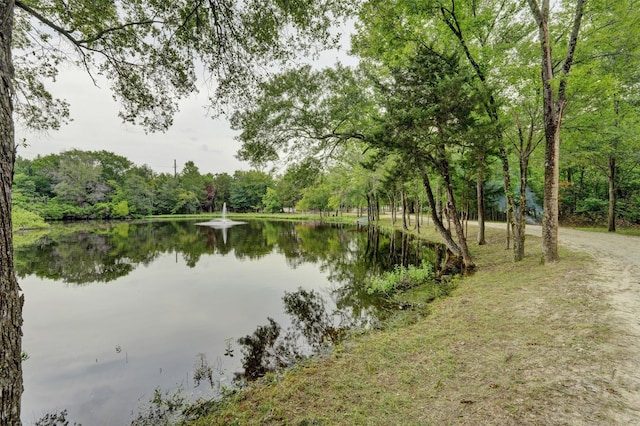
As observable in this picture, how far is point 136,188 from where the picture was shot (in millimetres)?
54156

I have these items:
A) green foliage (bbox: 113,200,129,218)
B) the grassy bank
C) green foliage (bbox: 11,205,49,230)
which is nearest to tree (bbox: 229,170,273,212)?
green foliage (bbox: 113,200,129,218)

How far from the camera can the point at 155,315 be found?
26.6ft

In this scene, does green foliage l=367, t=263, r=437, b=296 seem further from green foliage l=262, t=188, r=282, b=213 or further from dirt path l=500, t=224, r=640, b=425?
green foliage l=262, t=188, r=282, b=213

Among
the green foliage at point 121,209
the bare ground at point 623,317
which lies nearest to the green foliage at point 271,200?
the green foliage at point 121,209

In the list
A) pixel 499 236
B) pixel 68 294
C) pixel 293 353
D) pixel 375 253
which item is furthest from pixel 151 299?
pixel 499 236

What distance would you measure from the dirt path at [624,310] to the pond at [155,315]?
174 inches

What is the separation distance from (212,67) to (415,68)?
23.0ft

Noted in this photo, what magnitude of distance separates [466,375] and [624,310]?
3.53 metres

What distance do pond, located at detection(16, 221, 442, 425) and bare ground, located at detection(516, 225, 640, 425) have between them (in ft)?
14.4

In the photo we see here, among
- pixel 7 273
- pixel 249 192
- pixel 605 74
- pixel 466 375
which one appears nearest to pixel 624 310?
pixel 466 375

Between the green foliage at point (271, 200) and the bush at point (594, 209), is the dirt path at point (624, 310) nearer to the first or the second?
the bush at point (594, 209)

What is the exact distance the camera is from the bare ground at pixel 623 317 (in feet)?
8.83

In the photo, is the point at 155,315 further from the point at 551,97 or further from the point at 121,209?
the point at 121,209

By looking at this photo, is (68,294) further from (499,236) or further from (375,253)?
(499,236)
